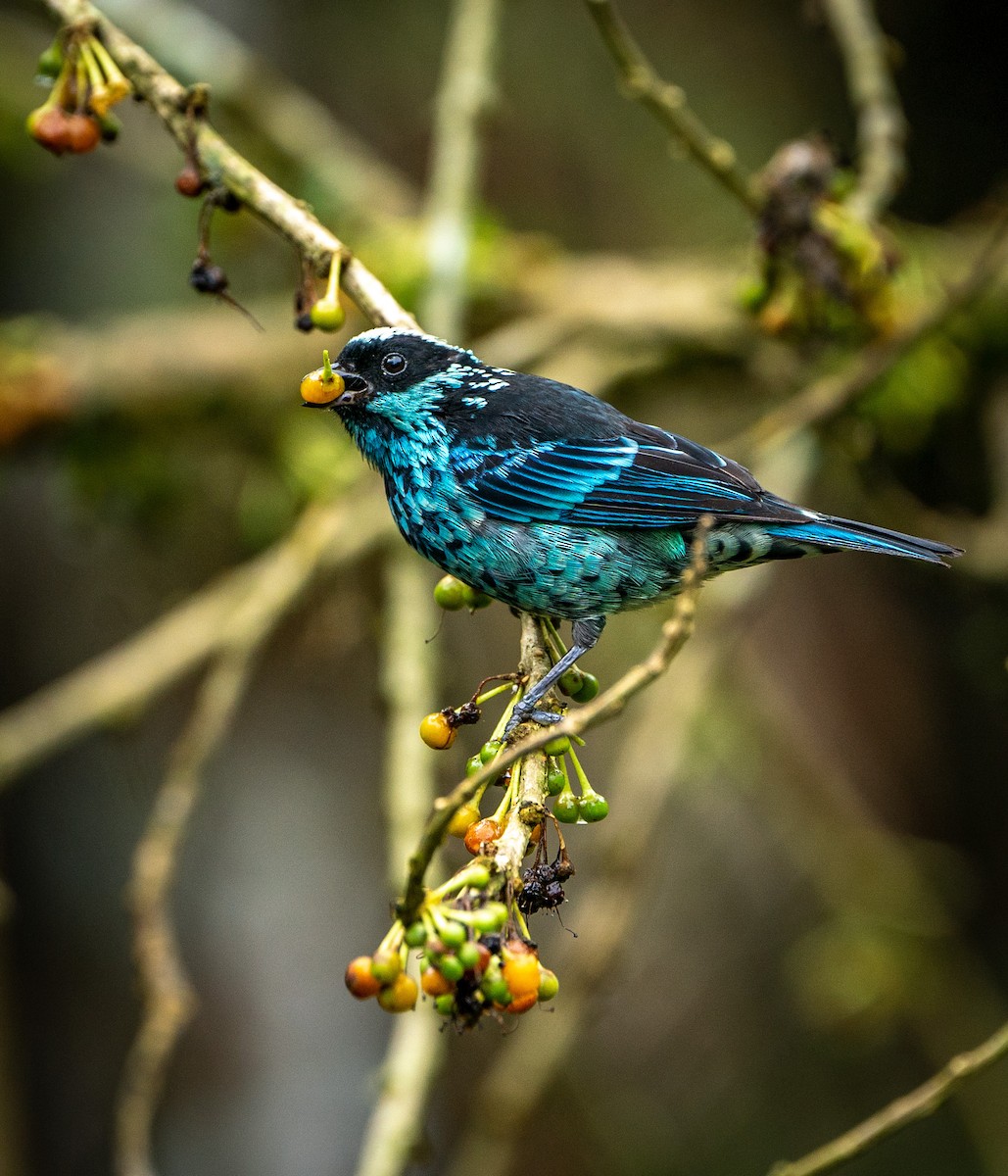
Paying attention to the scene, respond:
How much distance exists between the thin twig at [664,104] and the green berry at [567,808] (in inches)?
85.9

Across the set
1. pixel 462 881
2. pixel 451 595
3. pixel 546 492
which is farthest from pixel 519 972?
pixel 546 492

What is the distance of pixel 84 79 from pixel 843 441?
2.61 meters

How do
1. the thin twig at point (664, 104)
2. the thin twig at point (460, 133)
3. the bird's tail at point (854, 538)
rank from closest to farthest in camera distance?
the bird's tail at point (854, 538) < the thin twig at point (664, 104) < the thin twig at point (460, 133)

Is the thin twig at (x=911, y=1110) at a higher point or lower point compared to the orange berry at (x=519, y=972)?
lower

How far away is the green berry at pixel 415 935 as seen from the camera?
1.85 metres

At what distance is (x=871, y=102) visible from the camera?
4.79 meters

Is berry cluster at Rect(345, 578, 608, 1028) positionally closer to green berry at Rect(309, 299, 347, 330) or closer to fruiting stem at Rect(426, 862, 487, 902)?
fruiting stem at Rect(426, 862, 487, 902)

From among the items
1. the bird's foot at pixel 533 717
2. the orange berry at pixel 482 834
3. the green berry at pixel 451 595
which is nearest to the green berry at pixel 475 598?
the green berry at pixel 451 595

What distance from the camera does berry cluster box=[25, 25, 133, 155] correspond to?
2652mm

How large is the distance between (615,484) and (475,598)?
51 cm

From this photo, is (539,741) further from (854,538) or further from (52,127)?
(52,127)

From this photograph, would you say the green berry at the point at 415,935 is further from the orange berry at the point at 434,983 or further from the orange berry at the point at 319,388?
the orange berry at the point at 319,388

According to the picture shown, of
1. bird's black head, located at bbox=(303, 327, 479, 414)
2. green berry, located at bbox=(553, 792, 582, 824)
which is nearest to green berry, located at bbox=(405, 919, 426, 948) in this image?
green berry, located at bbox=(553, 792, 582, 824)

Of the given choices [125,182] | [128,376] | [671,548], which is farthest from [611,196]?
[671,548]
